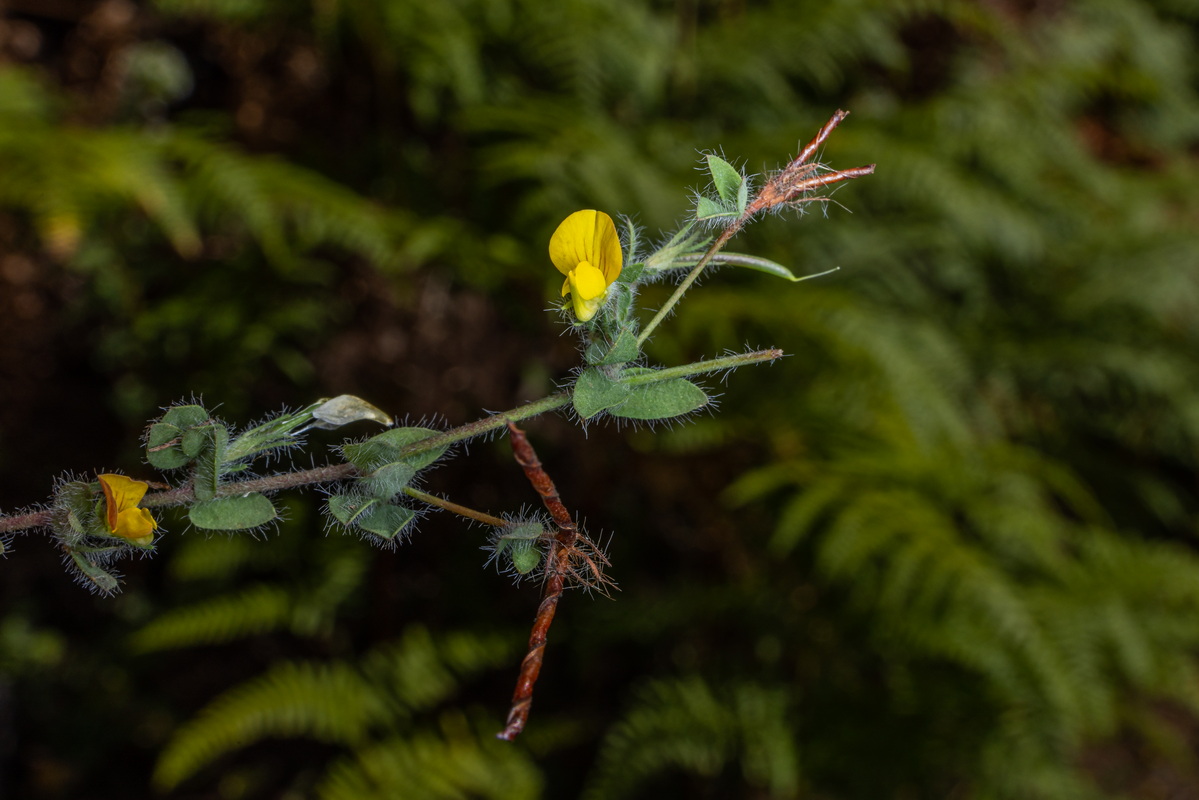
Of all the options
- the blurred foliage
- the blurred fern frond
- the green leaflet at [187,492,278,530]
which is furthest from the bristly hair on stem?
the blurred fern frond

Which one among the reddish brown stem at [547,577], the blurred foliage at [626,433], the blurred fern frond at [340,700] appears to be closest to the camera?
the reddish brown stem at [547,577]

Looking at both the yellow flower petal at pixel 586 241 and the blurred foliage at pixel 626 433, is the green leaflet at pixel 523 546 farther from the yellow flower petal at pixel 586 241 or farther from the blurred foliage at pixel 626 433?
the blurred foliage at pixel 626 433

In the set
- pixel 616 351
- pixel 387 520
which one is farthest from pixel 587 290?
pixel 387 520

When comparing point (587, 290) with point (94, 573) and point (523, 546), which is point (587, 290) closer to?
point (523, 546)

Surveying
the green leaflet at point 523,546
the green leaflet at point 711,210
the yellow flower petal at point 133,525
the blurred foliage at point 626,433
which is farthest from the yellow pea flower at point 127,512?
the blurred foliage at point 626,433

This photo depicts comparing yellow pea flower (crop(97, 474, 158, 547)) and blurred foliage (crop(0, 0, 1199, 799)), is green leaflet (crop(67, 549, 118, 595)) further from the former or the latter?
blurred foliage (crop(0, 0, 1199, 799))

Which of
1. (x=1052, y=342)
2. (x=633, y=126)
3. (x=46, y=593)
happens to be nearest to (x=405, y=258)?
(x=633, y=126)
